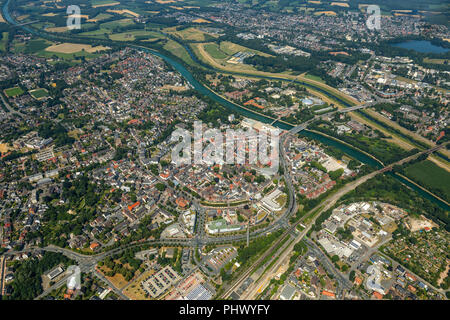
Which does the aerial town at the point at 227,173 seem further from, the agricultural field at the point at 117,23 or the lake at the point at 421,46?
the agricultural field at the point at 117,23

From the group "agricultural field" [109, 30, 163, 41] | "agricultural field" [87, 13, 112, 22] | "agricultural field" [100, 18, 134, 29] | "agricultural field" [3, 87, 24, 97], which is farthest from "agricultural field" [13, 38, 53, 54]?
"agricultural field" [87, 13, 112, 22]

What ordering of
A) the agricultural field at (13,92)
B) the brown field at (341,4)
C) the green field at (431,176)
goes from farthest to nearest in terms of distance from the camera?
the brown field at (341,4) < the agricultural field at (13,92) < the green field at (431,176)

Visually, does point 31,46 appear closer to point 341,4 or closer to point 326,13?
point 326,13

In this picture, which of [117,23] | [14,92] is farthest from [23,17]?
[14,92]

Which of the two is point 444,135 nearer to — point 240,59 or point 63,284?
point 240,59

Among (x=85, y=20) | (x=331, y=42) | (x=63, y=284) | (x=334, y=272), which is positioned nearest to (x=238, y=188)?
(x=334, y=272)

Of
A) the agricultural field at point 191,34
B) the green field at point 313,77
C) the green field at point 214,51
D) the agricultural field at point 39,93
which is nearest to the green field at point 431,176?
the green field at point 313,77
